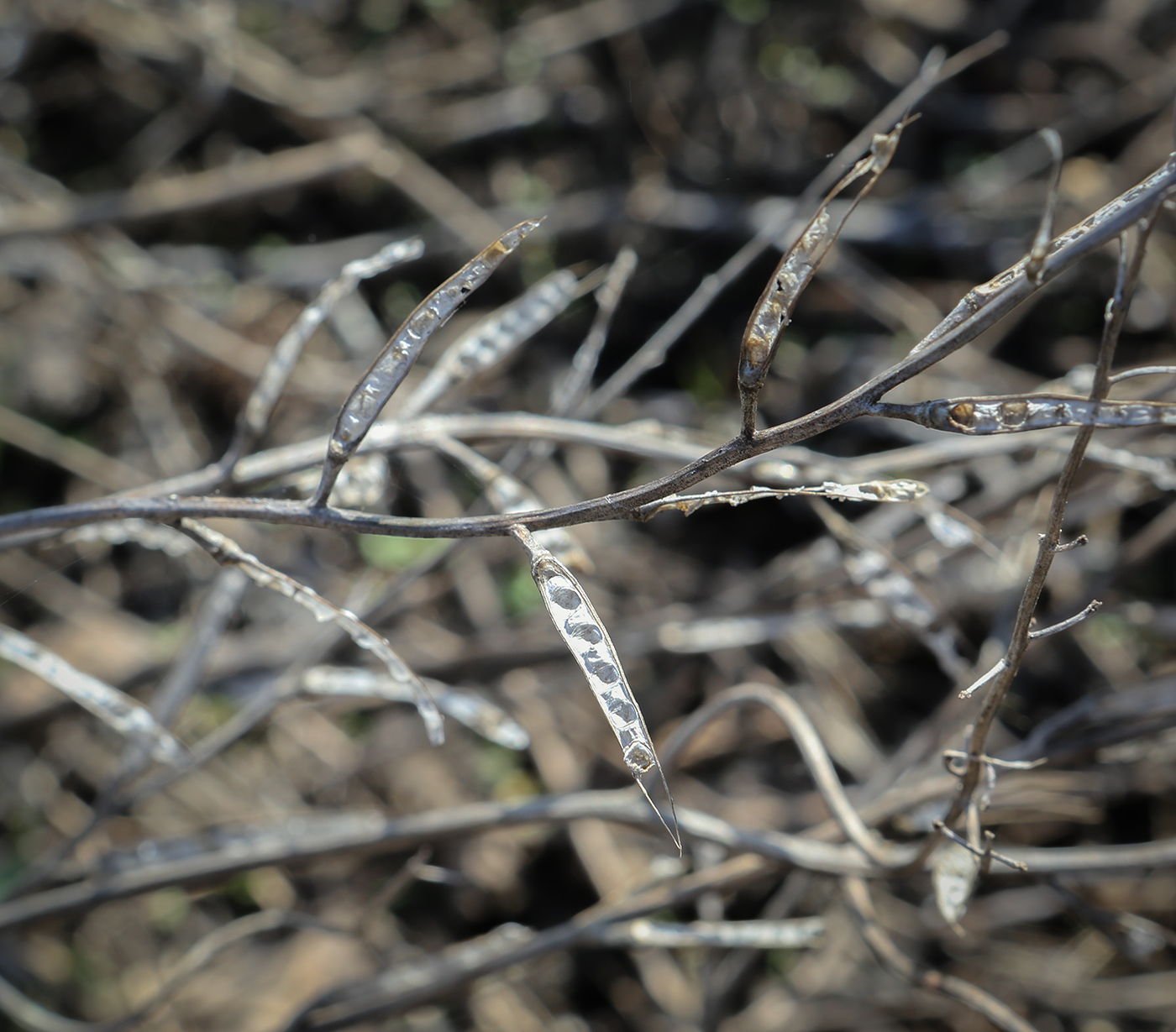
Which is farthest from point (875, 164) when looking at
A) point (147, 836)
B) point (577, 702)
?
point (147, 836)

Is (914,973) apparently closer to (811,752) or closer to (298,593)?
(811,752)

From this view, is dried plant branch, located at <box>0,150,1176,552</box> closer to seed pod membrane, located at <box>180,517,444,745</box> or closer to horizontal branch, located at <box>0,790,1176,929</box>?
seed pod membrane, located at <box>180,517,444,745</box>

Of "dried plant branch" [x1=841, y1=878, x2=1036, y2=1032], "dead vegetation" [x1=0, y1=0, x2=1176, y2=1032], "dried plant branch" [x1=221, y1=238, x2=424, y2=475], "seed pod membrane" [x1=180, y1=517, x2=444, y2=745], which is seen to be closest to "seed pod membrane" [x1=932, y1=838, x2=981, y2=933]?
"dead vegetation" [x1=0, y1=0, x2=1176, y2=1032]

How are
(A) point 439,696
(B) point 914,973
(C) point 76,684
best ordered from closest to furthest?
(C) point 76,684, (B) point 914,973, (A) point 439,696

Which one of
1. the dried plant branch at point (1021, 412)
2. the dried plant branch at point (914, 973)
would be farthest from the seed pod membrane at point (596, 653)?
the dried plant branch at point (914, 973)

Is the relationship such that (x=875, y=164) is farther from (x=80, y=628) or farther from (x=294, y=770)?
(x=80, y=628)

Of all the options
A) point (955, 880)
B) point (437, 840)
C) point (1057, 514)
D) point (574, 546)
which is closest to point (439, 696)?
point (437, 840)
